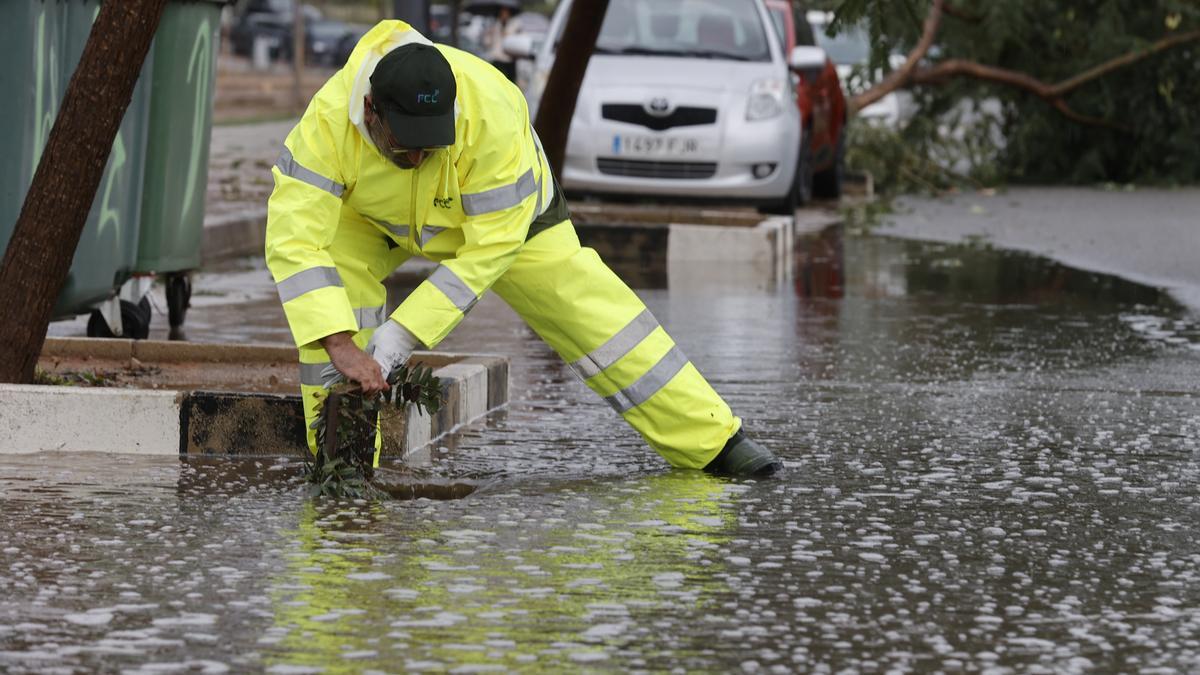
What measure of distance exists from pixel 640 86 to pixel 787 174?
Answer: 1.14 m

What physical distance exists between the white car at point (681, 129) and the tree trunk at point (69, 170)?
835 centimetres

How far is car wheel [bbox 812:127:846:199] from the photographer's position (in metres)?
18.4

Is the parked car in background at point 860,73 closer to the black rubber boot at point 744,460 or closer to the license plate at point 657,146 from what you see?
Answer: the license plate at point 657,146

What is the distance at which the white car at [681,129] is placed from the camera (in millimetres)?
14555

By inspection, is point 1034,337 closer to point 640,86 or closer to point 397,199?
point 397,199

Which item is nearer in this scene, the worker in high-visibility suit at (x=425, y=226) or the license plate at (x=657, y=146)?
the worker in high-visibility suit at (x=425, y=226)

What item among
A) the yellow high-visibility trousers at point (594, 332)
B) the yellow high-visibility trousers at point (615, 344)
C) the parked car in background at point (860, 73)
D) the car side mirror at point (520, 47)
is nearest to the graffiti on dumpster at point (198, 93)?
the yellow high-visibility trousers at point (594, 332)

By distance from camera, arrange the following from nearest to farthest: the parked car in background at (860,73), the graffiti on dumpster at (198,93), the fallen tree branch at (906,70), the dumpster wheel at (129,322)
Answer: the dumpster wheel at (129,322)
the graffiti on dumpster at (198,93)
the fallen tree branch at (906,70)
the parked car in background at (860,73)

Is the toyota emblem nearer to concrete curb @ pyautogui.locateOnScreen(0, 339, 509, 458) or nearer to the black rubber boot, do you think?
concrete curb @ pyautogui.locateOnScreen(0, 339, 509, 458)

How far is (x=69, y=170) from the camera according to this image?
20.5 feet

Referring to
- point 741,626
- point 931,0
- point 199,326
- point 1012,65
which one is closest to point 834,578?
point 741,626

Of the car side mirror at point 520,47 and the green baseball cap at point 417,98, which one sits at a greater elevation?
the car side mirror at point 520,47

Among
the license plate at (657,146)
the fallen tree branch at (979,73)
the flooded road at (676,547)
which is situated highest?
the fallen tree branch at (979,73)

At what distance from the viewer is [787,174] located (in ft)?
48.5
